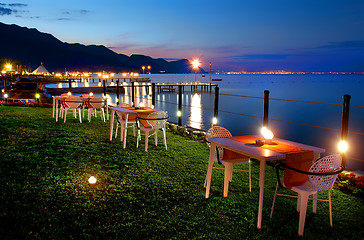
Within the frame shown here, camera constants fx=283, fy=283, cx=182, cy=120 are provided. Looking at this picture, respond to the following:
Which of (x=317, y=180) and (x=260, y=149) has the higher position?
(x=260, y=149)

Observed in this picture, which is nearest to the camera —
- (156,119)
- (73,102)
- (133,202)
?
(133,202)

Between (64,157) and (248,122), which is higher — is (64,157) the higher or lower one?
the higher one

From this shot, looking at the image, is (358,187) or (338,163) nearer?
(338,163)

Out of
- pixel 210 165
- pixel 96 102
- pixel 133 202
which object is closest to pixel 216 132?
pixel 210 165

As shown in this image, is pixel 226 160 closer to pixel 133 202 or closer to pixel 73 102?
pixel 133 202

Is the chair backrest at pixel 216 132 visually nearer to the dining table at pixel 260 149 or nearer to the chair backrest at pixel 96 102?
the dining table at pixel 260 149

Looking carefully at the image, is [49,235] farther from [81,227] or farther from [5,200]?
[5,200]

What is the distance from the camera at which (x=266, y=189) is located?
3859 mm

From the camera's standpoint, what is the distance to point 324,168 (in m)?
2.63

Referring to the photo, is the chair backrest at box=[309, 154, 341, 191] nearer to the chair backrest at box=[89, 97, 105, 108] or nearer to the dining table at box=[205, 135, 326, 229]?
the dining table at box=[205, 135, 326, 229]

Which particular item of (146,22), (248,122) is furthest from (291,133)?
(146,22)

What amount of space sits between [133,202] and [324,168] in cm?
203

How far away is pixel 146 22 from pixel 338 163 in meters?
31.8

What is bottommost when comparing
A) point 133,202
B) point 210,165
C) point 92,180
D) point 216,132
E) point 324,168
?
point 133,202
